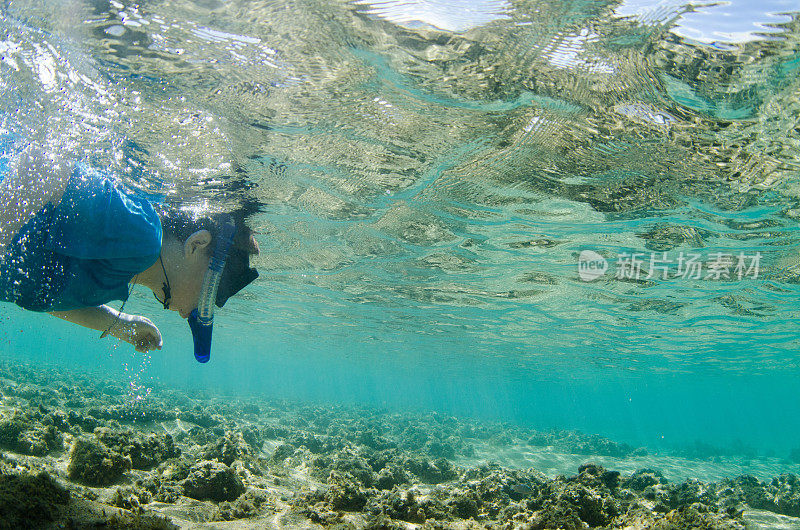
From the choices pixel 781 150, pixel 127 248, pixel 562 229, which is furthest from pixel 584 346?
pixel 127 248

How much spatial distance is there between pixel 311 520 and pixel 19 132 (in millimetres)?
11743

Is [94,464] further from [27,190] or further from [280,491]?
→ [27,190]

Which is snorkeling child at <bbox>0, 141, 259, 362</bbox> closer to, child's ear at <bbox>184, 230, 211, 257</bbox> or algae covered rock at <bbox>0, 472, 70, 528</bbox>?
child's ear at <bbox>184, 230, 211, 257</bbox>

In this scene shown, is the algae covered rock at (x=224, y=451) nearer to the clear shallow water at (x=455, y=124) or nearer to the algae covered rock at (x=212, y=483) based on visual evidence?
the algae covered rock at (x=212, y=483)

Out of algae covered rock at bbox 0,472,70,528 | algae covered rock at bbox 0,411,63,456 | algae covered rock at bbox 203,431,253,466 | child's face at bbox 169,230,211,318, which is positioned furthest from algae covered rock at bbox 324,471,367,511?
algae covered rock at bbox 0,411,63,456

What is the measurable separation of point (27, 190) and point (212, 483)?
14.7 feet

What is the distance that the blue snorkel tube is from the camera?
3387 mm

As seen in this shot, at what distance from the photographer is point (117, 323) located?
3.70 m

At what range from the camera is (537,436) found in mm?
24281

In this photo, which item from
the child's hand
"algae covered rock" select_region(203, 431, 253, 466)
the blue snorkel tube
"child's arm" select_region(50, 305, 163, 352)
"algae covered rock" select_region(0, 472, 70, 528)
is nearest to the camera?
"algae covered rock" select_region(0, 472, 70, 528)

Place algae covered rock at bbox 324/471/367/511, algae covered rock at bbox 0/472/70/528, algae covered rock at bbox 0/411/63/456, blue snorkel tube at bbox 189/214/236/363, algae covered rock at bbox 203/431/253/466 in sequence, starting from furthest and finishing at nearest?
algae covered rock at bbox 0/411/63/456, algae covered rock at bbox 203/431/253/466, algae covered rock at bbox 324/471/367/511, blue snorkel tube at bbox 189/214/236/363, algae covered rock at bbox 0/472/70/528

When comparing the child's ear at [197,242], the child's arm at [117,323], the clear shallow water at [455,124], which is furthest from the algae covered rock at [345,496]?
the clear shallow water at [455,124]

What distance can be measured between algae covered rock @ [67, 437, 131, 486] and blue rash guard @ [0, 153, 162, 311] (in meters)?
3.98

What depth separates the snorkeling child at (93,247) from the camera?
2.79 meters
